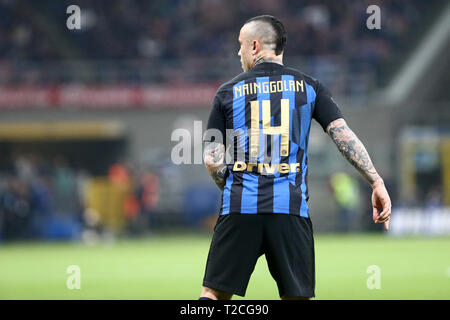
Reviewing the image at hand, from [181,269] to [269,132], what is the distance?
28.1ft

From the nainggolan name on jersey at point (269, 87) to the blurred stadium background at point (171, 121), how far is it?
33.1 feet

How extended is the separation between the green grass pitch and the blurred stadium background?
0.41 feet

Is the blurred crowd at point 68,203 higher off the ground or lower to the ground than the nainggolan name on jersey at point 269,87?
lower

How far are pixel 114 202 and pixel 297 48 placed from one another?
30.5ft

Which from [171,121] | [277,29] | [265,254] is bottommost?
[265,254]

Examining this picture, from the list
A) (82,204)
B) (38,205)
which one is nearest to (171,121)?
(82,204)

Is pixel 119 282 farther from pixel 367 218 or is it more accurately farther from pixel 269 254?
pixel 367 218

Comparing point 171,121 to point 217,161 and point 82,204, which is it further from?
point 217,161

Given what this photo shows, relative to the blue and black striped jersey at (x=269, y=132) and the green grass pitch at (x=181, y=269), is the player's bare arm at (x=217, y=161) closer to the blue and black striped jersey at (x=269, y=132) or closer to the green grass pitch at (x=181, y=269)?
the blue and black striped jersey at (x=269, y=132)

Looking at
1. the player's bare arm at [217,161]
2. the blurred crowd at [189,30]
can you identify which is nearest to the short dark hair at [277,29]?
the player's bare arm at [217,161]

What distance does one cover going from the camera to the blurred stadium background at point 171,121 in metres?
21.6

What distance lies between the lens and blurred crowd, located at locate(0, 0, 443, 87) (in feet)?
93.9

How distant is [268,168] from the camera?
510 centimetres

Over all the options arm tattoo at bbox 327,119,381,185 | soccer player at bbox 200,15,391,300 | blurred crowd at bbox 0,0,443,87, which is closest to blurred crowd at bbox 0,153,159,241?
blurred crowd at bbox 0,0,443,87
